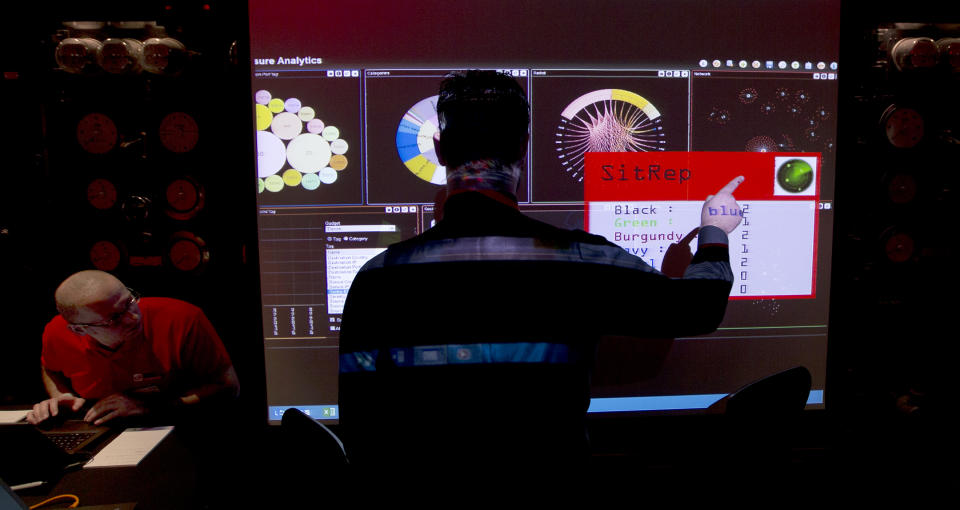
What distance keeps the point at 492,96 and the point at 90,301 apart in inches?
63.6

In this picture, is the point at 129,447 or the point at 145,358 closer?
the point at 129,447

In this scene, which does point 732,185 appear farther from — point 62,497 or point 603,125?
point 62,497

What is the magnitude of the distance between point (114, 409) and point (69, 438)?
157 millimetres

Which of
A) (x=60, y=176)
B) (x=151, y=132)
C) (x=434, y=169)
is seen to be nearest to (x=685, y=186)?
(x=434, y=169)

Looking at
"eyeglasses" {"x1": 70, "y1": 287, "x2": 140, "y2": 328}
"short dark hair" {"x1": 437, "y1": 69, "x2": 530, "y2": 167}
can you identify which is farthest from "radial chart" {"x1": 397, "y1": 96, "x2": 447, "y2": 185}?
"eyeglasses" {"x1": 70, "y1": 287, "x2": 140, "y2": 328}

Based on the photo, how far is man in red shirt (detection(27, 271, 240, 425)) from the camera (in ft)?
6.56

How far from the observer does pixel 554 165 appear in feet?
6.79

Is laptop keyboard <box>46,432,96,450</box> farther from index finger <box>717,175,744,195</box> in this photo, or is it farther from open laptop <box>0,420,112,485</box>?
index finger <box>717,175,744,195</box>

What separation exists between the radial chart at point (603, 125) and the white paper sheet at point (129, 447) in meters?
1.68

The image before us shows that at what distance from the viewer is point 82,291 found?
6.25ft

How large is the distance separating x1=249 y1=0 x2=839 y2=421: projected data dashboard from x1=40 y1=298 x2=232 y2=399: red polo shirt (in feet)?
0.85

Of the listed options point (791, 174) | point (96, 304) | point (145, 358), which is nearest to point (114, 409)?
point (145, 358)

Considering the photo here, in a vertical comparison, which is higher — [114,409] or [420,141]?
[420,141]

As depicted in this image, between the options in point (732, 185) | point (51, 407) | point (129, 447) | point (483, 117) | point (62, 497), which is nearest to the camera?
point (483, 117)
